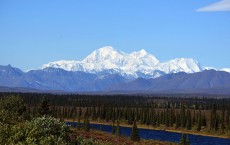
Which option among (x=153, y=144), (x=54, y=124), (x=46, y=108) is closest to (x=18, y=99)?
(x=46, y=108)

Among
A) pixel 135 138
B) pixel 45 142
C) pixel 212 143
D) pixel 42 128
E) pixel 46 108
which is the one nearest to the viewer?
pixel 45 142

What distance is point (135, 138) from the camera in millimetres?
125750

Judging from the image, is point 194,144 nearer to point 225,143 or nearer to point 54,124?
point 225,143

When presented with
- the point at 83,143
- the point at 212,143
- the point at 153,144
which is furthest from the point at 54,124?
the point at 212,143

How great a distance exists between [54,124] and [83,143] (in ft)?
33.7

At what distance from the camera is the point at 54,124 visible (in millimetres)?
57281

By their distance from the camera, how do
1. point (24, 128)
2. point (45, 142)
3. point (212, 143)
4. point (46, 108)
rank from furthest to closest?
point (212, 143)
point (46, 108)
point (24, 128)
point (45, 142)

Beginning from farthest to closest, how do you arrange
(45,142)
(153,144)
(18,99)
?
(18,99) < (153,144) < (45,142)

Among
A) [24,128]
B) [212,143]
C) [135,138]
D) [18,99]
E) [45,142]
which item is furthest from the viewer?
[212,143]

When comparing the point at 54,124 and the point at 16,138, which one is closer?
the point at 16,138

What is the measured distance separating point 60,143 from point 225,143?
139 metres

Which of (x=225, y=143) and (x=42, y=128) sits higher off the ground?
(x=42, y=128)

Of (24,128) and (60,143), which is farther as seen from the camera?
(24,128)

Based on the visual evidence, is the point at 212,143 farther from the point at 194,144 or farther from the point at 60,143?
the point at 60,143
